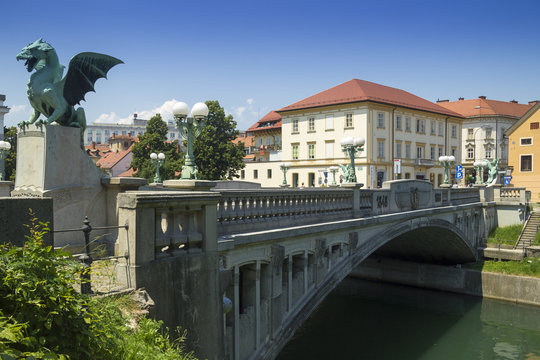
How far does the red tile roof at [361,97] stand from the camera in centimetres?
5481

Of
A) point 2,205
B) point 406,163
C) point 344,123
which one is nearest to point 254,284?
point 2,205

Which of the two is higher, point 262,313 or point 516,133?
point 516,133

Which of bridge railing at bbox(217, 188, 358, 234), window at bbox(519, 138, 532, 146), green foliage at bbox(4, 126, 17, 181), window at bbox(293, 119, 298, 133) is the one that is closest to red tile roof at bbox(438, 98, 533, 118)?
window at bbox(519, 138, 532, 146)

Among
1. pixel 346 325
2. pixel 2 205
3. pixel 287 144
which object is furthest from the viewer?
pixel 287 144

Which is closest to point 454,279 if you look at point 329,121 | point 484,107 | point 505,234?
point 505,234

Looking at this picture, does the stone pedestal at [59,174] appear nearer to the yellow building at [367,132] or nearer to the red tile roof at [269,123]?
the yellow building at [367,132]

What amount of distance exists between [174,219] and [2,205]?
2.45 meters

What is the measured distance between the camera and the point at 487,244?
3294 cm

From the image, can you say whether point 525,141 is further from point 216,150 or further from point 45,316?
point 45,316

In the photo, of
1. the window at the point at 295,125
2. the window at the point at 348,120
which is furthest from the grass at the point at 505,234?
the window at the point at 295,125

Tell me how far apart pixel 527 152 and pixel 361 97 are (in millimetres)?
17441

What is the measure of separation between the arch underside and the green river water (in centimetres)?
231

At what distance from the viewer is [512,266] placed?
29.7m

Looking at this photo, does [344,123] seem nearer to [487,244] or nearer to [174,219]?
[487,244]
